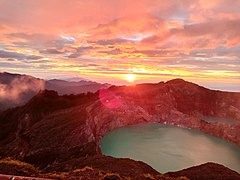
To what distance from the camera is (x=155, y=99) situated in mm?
135750

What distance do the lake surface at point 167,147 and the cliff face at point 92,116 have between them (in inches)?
220

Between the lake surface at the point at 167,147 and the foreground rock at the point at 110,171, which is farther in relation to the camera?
the lake surface at the point at 167,147

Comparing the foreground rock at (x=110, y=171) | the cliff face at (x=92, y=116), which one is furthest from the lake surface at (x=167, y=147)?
the foreground rock at (x=110, y=171)

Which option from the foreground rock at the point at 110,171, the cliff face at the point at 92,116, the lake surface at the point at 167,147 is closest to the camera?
the foreground rock at the point at 110,171

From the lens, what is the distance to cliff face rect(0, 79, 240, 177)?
65.6 metres

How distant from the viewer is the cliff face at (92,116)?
215 ft

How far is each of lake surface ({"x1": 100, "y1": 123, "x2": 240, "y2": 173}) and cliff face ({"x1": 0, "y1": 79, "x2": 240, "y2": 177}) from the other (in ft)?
18.4

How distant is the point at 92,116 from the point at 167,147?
99.5 ft

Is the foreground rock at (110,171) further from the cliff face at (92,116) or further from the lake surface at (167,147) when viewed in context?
the lake surface at (167,147)

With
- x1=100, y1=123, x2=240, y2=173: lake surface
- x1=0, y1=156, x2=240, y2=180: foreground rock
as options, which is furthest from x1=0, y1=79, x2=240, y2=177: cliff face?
x1=0, y1=156, x2=240, y2=180: foreground rock

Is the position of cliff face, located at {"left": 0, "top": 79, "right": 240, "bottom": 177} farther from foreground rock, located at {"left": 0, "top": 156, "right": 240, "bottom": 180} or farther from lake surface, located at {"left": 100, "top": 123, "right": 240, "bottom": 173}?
foreground rock, located at {"left": 0, "top": 156, "right": 240, "bottom": 180}

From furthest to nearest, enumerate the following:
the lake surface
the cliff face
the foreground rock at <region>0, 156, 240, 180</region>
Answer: the lake surface, the cliff face, the foreground rock at <region>0, 156, 240, 180</region>

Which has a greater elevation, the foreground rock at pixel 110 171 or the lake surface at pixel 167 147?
the foreground rock at pixel 110 171

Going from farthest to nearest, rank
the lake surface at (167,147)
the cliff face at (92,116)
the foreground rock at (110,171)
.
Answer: the lake surface at (167,147)
the cliff face at (92,116)
the foreground rock at (110,171)
